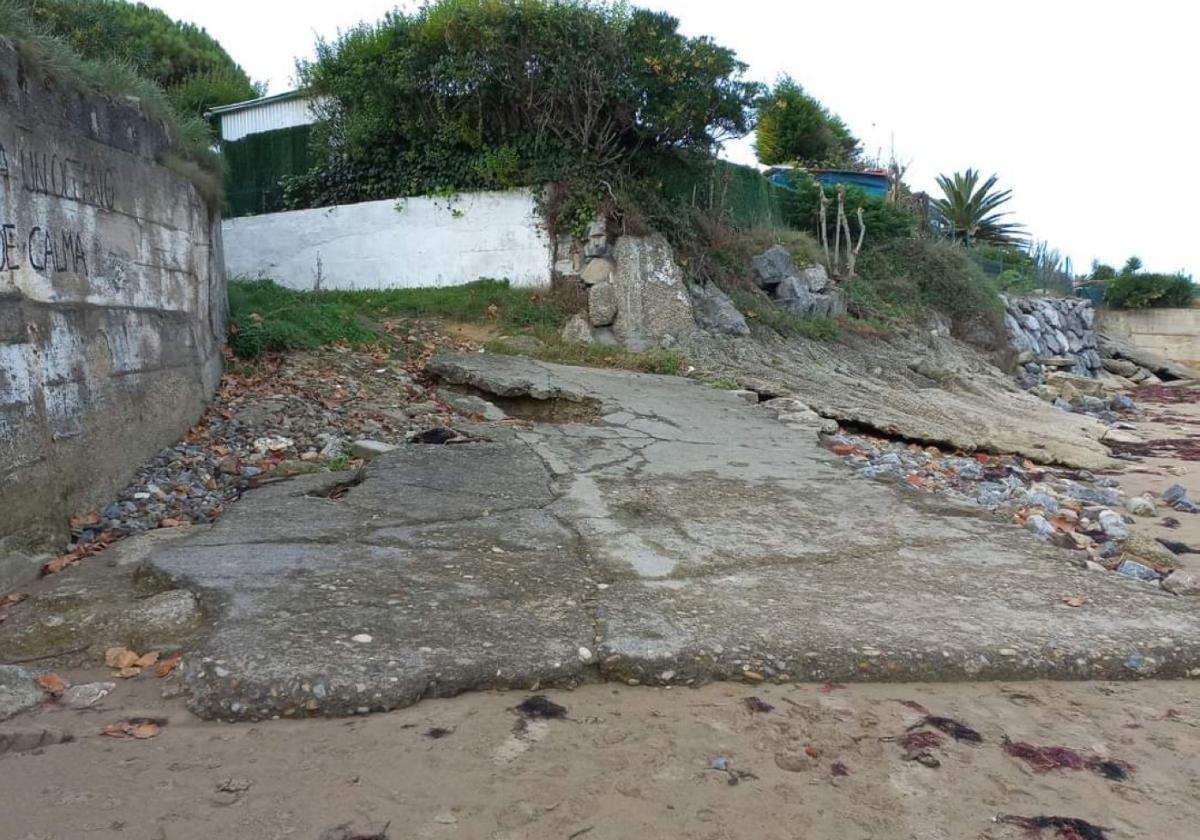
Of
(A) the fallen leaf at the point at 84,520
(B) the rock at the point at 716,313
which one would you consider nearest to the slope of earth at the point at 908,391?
(B) the rock at the point at 716,313

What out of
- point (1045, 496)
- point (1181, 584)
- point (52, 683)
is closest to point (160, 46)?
point (1045, 496)

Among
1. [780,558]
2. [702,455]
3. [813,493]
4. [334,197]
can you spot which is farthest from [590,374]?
[334,197]

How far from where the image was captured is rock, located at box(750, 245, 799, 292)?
13.0 meters

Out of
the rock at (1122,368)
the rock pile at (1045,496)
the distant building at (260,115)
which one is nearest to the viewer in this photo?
the rock pile at (1045,496)

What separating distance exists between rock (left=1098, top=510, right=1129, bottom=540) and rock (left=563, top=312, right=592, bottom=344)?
19.9 ft

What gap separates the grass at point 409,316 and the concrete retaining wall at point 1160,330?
19960 millimetres

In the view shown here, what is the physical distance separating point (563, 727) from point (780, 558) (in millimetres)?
1611

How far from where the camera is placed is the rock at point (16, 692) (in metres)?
2.41

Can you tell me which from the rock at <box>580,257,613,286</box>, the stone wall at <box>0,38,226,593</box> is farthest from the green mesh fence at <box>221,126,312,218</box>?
the stone wall at <box>0,38,226,593</box>

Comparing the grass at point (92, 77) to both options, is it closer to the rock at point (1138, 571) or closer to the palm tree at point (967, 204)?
the rock at point (1138, 571)

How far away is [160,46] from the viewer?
18938 millimetres

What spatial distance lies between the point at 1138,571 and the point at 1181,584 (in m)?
0.25

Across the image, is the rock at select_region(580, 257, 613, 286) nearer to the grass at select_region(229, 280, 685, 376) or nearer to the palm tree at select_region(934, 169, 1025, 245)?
the grass at select_region(229, 280, 685, 376)

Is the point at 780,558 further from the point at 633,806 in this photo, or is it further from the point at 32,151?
the point at 32,151
